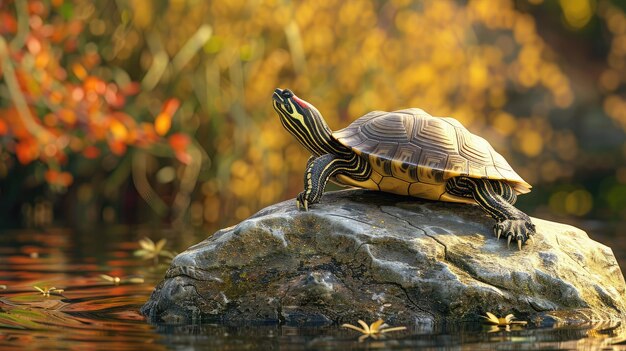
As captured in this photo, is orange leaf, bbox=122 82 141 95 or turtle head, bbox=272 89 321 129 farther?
orange leaf, bbox=122 82 141 95

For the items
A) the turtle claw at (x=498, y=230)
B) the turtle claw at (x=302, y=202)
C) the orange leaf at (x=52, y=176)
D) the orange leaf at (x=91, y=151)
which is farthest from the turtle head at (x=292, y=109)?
the orange leaf at (x=52, y=176)

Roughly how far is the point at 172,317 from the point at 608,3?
26.0 m

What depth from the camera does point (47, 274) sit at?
7.62 meters

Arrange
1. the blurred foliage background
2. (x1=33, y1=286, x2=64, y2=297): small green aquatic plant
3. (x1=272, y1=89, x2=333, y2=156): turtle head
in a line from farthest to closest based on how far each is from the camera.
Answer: the blurred foliage background
(x1=33, y1=286, x2=64, y2=297): small green aquatic plant
(x1=272, y1=89, x2=333, y2=156): turtle head

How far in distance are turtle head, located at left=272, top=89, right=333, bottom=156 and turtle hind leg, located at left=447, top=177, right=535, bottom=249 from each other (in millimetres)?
829

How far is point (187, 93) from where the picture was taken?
13094 mm

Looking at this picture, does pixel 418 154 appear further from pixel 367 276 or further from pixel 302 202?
pixel 367 276

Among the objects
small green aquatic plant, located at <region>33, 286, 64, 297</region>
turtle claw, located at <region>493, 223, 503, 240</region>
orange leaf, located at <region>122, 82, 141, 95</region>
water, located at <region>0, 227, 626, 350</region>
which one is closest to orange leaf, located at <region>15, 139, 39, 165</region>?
orange leaf, located at <region>122, 82, 141, 95</region>

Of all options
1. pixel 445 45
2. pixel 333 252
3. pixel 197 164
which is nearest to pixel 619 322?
pixel 333 252

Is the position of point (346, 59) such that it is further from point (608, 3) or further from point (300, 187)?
point (608, 3)

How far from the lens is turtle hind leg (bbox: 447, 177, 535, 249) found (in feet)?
18.5

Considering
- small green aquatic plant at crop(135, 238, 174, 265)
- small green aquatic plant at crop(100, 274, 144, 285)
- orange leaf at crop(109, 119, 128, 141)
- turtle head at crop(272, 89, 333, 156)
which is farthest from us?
orange leaf at crop(109, 119, 128, 141)

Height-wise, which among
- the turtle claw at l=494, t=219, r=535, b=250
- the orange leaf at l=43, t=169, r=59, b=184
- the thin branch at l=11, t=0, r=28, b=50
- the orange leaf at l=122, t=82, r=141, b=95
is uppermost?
the thin branch at l=11, t=0, r=28, b=50

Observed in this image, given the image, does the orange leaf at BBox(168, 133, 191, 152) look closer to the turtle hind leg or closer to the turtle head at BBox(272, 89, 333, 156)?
the turtle head at BBox(272, 89, 333, 156)
